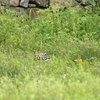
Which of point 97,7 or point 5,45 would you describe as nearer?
point 5,45

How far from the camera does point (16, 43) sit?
171 inches

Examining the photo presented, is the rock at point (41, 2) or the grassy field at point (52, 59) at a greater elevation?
the rock at point (41, 2)

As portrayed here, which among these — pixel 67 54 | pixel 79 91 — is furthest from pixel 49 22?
pixel 79 91

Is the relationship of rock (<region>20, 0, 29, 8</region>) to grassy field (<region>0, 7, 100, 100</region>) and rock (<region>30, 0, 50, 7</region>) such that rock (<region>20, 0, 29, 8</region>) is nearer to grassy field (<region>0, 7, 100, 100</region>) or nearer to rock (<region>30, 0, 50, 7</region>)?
rock (<region>30, 0, 50, 7</region>)

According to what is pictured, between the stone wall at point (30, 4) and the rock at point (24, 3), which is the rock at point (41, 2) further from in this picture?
the rock at point (24, 3)

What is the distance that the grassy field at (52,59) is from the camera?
1.92m

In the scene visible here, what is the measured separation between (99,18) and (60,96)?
4.34 m

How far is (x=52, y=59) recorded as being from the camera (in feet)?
11.9

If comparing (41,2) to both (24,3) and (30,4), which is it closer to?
(30,4)

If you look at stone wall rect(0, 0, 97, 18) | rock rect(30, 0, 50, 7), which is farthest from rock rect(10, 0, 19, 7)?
rock rect(30, 0, 50, 7)

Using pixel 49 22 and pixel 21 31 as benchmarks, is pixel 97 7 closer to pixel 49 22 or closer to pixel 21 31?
pixel 49 22

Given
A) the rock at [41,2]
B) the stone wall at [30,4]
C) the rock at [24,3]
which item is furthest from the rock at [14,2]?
the rock at [41,2]

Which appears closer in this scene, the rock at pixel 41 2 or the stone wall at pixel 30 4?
the stone wall at pixel 30 4

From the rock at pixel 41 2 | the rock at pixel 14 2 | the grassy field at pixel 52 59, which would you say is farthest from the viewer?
the rock at pixel 41 2
